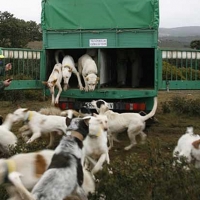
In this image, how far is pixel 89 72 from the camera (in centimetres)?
943

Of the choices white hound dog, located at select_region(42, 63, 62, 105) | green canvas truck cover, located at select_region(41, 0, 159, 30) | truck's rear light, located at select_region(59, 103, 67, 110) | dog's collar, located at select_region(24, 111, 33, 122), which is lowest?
dog's collar, located at select_region(24, 111, 33, 122)

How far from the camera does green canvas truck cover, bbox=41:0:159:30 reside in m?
9.38

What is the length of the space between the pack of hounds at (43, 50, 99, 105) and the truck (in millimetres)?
146

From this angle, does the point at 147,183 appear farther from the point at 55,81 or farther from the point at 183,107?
the point at 183,107

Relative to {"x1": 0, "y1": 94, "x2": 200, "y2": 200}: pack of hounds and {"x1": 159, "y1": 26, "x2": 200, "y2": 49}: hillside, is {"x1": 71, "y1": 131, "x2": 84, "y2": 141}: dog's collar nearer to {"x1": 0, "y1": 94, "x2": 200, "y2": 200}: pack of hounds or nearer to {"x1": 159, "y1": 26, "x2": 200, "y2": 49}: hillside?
{"x1": 0, "y1": 94, "x2": 200, "y2": 200}: pack of hounds

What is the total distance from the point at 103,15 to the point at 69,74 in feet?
4.63

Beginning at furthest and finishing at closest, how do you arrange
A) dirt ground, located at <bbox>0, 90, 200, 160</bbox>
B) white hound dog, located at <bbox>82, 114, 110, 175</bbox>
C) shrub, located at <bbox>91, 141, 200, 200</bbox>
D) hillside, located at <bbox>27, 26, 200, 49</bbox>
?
1. hillside, located at <bbox>27, 26, 200, 49</bbox>
2. dirt ground, located at <bbox>0, 90, 200, 160</bbox>
3. white hound dog, located at <bbox>82, 114, 110, 175</bbox>
4. shrub, located at <bbox>91, 141, 200, 200</bbox>

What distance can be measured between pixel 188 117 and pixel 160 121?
1218 mm

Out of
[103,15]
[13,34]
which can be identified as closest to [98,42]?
[103,15]

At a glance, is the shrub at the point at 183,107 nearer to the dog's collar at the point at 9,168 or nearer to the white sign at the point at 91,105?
the white sign at the point at 91,105

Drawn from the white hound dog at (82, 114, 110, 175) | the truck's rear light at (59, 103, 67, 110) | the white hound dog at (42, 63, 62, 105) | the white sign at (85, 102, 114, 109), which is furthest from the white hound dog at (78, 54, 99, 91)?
the white hound dog at (82, 114, 110, 175)

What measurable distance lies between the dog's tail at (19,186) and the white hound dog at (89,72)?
5.34 m

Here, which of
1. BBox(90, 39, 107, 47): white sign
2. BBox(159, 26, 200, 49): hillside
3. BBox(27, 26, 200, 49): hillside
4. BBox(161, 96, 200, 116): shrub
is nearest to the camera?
BBox(90, 39, 107, 47): white sign

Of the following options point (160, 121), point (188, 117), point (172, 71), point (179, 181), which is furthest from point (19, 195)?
point (188, 117)
